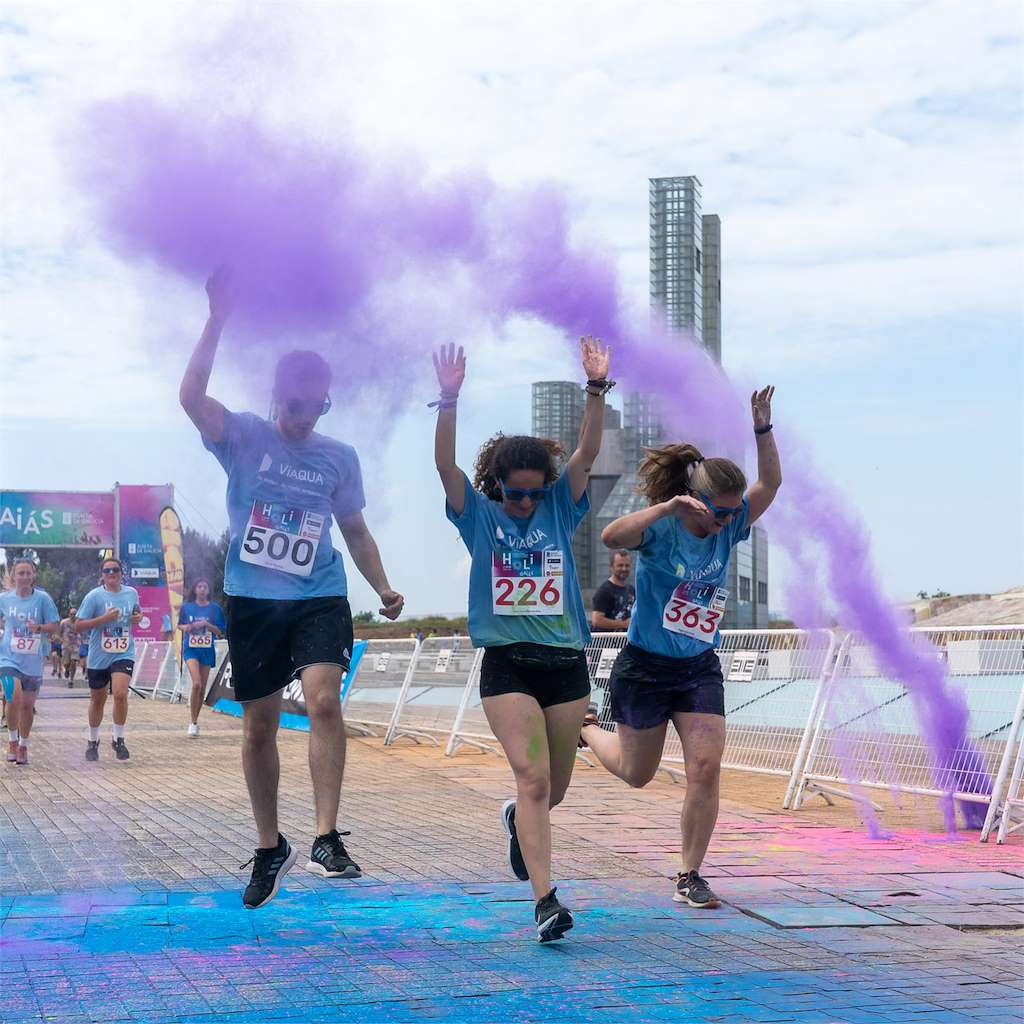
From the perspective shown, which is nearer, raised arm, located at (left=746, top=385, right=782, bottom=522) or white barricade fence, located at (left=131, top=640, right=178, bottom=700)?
raised arm, located at (left=746, top=385, right=782, bottom=522)

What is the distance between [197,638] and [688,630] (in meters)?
11.1

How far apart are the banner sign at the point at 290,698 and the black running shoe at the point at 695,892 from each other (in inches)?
330

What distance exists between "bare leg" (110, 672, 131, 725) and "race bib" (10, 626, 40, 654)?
2.52 feet

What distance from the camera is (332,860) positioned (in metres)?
5.57

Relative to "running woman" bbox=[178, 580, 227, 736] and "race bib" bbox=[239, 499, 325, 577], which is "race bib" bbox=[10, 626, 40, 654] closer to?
"running woman" bbox=[178, 580, 227, 736]

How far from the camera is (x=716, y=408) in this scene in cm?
980

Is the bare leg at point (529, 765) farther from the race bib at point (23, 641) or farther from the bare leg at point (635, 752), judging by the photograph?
the race bib at point (23, 641)

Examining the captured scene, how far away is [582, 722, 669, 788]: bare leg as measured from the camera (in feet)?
20.3

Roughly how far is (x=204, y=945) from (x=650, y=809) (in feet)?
16.8

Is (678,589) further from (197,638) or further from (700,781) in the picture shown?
(197,638)

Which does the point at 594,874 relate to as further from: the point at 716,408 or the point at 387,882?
the point at 716,408

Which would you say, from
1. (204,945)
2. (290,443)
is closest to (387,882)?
(204,945)

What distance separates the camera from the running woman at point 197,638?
16.2 meters

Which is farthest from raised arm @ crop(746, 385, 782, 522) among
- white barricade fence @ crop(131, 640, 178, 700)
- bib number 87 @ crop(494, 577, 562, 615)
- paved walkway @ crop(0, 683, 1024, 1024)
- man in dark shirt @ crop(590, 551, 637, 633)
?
white barricade fence @ crop(131, 640, 178, 700)
